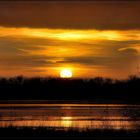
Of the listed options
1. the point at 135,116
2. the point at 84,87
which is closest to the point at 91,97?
the point at 84,87

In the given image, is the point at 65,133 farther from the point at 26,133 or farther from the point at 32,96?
the point at 32,96

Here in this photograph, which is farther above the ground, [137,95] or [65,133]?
[137,95]

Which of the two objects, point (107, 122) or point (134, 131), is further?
point (107, 122)

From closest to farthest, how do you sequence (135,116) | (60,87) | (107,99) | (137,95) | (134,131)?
(134,131)
(135,116)
(137,95)
(107,99)
(60,87)

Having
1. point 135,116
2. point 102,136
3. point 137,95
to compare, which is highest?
point 137,95

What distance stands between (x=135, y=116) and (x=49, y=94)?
5262 centimetres

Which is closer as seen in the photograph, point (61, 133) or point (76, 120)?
point (61, 133)

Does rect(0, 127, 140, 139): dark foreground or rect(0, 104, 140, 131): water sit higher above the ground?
rect(0, 104, 140, 131): water

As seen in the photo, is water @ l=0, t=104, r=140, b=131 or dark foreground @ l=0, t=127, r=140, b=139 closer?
dark foreground @ l=0, t=127, r=140, b=139

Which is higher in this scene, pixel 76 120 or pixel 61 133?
pixel 76 120

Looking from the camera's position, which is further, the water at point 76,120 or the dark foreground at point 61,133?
the water at point 76,120

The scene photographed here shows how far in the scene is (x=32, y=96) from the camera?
290 feet

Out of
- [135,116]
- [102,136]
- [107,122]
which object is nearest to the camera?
[102,136]

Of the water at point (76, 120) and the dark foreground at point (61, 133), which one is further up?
the water at point (76, 120)
